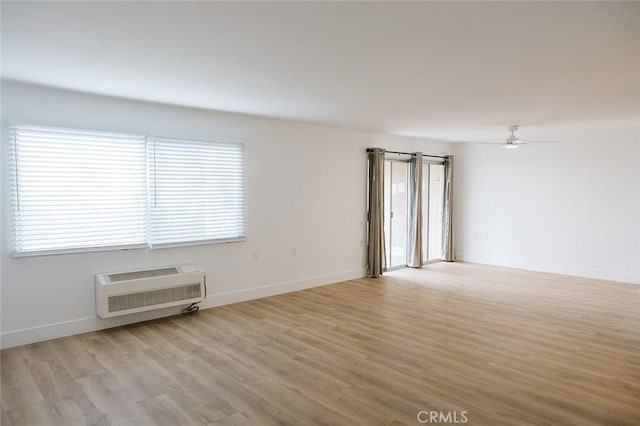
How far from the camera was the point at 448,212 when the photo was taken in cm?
884

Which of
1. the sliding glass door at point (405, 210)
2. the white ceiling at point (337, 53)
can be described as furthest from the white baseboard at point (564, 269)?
the white ceiling at point (337, 53)

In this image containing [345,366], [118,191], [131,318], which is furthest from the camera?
[131,318]

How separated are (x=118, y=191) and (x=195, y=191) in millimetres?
925

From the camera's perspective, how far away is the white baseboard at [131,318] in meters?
4.03

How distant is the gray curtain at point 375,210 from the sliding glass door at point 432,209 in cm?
191

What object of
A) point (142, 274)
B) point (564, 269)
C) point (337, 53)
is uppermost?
point (337, 53)

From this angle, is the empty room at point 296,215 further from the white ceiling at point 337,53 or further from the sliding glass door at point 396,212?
the sliding glass door at point 396,212

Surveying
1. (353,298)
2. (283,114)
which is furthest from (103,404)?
(283,114)

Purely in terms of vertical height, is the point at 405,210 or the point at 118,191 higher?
the point at 118,191

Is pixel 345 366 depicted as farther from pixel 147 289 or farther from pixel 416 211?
pixel 416 211

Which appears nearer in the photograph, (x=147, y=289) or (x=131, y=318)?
(x=147, y=289)

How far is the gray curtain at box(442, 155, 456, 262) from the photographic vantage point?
8.85 m

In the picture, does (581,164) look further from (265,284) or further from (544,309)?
(265,284)

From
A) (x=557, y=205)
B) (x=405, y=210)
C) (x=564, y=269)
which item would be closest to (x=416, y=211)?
(x=405, y=210)
